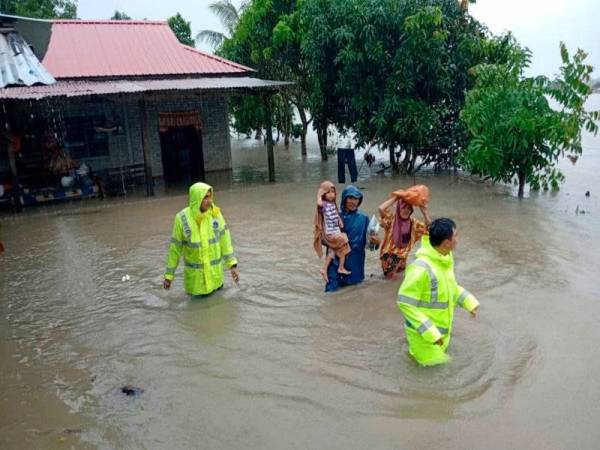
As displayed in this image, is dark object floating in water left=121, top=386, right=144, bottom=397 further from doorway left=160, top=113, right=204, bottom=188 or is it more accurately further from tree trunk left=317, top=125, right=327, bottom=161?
tree trunk left=317, top=125, right=327, bottom=161

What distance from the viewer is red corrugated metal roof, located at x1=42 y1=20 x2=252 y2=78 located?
48.8 ft

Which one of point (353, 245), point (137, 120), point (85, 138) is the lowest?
point (353, 245)

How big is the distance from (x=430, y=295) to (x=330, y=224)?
2.20 m

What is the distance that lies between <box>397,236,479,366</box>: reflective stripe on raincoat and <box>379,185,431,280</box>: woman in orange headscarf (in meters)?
1.74

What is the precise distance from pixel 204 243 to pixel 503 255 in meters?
4.44

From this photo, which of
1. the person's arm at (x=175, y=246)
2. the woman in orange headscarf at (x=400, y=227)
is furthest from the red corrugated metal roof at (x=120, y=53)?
the woman in orange headscarf at (x=400, y=227)

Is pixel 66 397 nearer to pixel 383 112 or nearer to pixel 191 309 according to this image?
pixel 191 309

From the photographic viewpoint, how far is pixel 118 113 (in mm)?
15633

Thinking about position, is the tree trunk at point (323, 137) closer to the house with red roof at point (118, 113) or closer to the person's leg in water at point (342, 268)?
the house with red roof at point (118, 113)

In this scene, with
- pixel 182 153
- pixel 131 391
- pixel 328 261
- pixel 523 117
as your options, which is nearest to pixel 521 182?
pixel 523 117

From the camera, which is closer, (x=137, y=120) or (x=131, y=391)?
(x=131, y=391)

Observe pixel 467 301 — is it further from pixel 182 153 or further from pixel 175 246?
pixel 182 153

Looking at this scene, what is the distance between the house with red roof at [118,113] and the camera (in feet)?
A: 44.3

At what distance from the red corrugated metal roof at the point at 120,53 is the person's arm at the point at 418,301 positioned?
12735 mm
